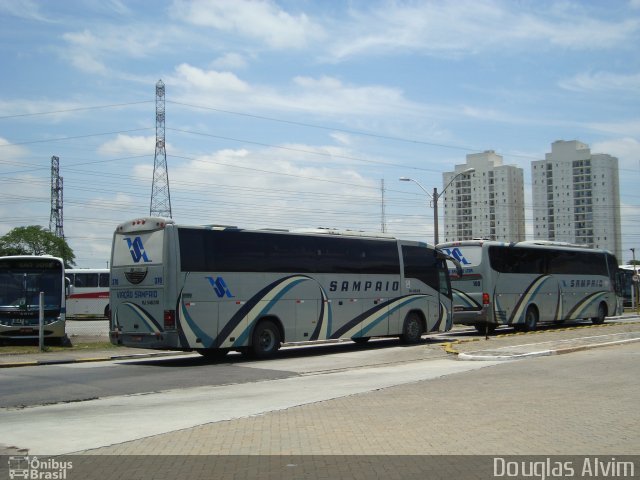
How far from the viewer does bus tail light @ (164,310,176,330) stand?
57.9 ft

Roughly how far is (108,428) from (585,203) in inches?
3132

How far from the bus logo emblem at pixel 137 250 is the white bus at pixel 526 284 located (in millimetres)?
13335

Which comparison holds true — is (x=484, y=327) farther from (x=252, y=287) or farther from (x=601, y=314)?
(x=252, y=287)

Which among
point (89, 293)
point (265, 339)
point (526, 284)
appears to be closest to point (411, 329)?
point (265, 339)

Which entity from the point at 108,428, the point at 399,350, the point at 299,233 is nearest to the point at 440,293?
the point at 399,350

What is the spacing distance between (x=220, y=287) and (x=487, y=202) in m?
56.6

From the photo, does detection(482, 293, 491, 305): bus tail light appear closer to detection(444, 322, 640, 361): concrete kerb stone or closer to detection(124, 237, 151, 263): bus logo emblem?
detection(444, 322, 640, 361): concrete kerb stone

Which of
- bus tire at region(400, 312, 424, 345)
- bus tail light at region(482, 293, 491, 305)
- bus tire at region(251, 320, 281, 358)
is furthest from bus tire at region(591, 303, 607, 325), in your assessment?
bus tire at region(251, 320, 281, 358)

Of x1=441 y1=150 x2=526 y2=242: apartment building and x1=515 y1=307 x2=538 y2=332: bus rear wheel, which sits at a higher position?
x1=441 y1=150 x2=526 y2=242: apartment building

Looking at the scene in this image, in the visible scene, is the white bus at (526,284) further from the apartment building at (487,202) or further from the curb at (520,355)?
the apartment building at (487,202)

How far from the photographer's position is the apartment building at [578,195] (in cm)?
8025

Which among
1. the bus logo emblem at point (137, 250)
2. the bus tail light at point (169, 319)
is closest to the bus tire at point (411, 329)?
the bus tail light at point (169, 319)

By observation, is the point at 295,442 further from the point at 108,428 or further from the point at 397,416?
the point at 108,428

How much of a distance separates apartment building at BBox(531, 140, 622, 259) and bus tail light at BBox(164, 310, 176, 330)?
231 feet
